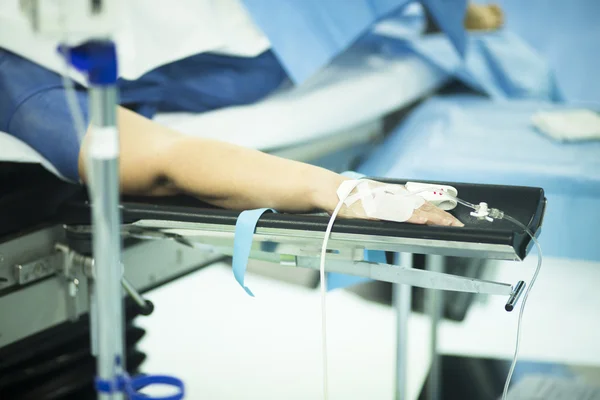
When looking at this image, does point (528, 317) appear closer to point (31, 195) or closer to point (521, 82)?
point (521, 82)

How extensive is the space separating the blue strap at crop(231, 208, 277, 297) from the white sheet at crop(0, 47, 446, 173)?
16.3 inches

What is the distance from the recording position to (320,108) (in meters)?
1.60

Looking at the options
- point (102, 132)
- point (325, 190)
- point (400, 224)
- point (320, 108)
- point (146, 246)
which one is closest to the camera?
point (102, 132)

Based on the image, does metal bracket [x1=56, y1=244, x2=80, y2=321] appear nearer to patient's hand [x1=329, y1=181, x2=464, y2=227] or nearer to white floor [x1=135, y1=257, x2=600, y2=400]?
white floor [x1=135, y1=257, x2=600, y2=400]

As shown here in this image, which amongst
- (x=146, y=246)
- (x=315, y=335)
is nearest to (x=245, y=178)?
(x=146, y=246)

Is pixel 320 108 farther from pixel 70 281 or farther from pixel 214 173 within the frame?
pixel 70 281

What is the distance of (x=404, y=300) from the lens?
4.04 ft

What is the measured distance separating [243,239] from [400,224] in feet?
0.69

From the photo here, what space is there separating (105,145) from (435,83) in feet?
5.34

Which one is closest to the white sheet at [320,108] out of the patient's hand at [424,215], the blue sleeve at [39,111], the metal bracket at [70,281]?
the blue sleeve at [39,111]

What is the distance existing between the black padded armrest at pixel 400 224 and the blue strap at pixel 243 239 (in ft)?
0.04

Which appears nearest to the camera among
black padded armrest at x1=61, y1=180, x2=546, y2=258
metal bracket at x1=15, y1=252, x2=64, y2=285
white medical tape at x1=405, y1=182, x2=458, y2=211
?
black padded armrest at x1=61, y1=180, x2=546, y2=258

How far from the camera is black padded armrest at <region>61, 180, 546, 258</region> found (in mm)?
843

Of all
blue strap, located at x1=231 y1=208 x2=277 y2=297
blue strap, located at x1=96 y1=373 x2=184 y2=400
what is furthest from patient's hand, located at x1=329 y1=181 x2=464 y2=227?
blue strap, located at x1=96 y1=373 x2=184 y2=400
